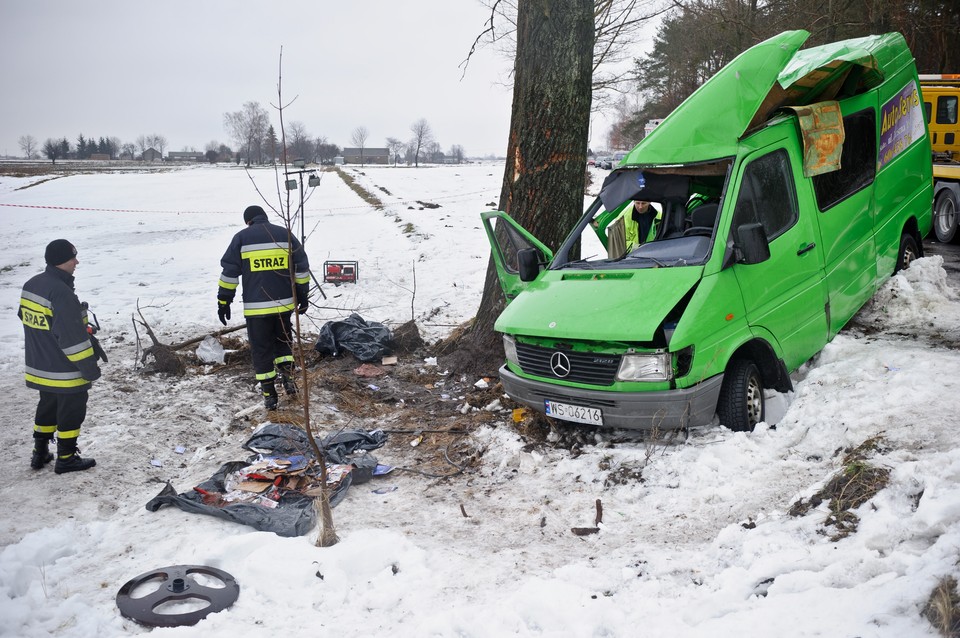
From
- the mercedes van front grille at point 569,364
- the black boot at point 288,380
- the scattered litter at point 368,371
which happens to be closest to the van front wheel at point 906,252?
the mercedes van front grille at point 569,364

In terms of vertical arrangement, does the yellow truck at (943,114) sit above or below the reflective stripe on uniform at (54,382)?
above

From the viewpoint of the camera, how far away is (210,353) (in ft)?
26.7

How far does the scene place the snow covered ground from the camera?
303 centimetres

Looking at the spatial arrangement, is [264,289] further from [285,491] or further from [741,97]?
[741,97]

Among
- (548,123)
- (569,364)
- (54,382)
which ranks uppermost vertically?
(548,123)

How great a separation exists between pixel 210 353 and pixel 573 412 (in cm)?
512

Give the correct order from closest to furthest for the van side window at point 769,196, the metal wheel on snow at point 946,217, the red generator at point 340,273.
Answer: the van side window at point 769,196 → the metal wheel on snow at point 946,217 → the red generator at point 340,273

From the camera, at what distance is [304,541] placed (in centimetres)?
401

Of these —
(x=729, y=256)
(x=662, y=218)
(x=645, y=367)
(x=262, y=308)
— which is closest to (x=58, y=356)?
(x=262, y=308)

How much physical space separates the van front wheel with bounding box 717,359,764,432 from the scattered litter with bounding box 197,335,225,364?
5.81 metres

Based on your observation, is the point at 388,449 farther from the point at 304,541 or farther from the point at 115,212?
the point at 115,212

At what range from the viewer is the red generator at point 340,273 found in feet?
40.4

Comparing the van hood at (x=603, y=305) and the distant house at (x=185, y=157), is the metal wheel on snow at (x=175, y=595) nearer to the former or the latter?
the van hood at (x=603, y=305)

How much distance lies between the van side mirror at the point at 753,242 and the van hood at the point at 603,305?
13.0 inches
